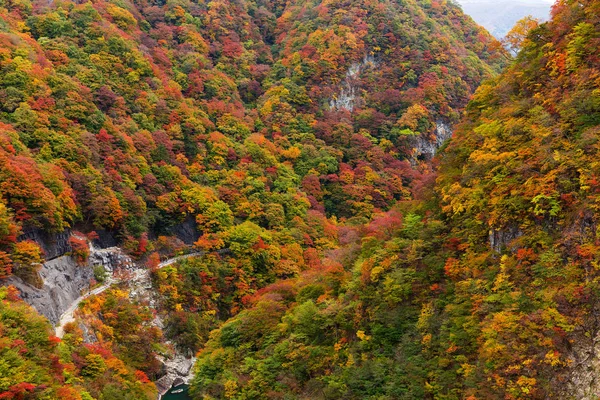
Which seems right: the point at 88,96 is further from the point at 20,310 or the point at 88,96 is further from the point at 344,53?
the point at 344,53

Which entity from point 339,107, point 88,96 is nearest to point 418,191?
point 88,96

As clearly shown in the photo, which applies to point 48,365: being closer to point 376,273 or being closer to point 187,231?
point 376,273

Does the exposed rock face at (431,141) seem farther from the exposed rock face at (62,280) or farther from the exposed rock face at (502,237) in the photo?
the exposed rock face at (502,237)

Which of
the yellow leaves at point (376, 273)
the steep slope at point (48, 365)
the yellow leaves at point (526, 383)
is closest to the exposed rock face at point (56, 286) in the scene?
the steep slope at point (48, 365)

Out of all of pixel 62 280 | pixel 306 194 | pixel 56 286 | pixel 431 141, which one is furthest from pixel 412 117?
pixel 56 286

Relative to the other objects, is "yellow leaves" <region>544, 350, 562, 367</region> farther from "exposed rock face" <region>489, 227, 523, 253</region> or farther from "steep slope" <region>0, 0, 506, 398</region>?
"steep slope" <region>0, 0, 506, 398</region>

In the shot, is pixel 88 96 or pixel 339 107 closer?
pixel 88 96

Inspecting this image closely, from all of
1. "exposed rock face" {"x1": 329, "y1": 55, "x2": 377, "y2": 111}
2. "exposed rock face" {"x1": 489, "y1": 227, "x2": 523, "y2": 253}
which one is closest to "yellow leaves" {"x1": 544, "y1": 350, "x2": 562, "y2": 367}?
"exposed rock face" {"x1": 489, "y1": 227, "x2": 523, "y2": 253}
